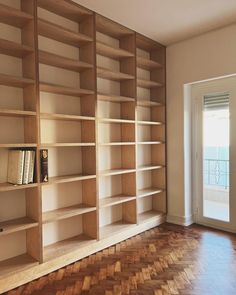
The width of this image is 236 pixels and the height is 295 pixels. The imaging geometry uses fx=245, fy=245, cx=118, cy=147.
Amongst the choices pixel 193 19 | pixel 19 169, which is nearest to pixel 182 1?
pixel 193 19

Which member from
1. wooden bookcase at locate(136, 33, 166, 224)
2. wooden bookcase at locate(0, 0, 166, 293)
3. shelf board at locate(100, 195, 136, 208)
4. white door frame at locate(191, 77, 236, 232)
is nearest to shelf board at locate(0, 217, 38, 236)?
wooden bookcase at locate(0, 0, 166, 293)

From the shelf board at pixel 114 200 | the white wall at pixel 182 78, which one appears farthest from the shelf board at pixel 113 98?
the shelf board at pixel 114 200

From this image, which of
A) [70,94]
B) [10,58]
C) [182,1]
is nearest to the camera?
[10,58]

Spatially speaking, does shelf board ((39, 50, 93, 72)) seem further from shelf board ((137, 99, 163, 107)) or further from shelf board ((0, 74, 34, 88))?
shelf board ((137, 99, 163, 107))

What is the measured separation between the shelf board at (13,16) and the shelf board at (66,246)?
2.22m

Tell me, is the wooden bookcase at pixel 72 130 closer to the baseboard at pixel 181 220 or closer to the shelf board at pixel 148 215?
the shelf board at pixel 148 215

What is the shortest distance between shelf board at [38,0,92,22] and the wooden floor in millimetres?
2643

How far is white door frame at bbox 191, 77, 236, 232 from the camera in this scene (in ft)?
10.5

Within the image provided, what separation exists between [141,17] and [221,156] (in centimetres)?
205

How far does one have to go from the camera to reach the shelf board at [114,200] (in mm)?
2886

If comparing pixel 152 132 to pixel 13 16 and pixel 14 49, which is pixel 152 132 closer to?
pixel 14 49

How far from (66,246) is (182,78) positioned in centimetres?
267

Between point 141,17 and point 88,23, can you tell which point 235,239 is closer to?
point 141,17

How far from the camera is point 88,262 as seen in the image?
2.56 metres
